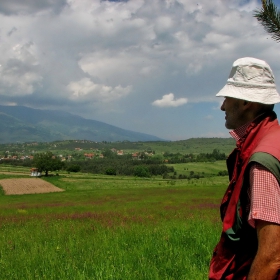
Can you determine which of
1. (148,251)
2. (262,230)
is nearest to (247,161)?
(262,230)

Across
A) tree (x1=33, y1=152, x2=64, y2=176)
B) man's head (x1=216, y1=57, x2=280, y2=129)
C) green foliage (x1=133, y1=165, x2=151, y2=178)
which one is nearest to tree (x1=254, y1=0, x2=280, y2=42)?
man's head (x1=216, y1=57, x2=280, y2=129)

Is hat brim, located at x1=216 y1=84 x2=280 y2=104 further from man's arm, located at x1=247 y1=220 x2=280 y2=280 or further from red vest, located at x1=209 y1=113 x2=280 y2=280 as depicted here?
man's arm, located at x1=247 y1=220 x2=280 y2=280

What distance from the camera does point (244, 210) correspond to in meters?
Answer: 2.05

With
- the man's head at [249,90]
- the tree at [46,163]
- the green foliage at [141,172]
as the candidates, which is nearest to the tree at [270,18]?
the man's head at [249,90]

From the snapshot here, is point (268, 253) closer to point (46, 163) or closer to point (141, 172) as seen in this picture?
point (46, 163)

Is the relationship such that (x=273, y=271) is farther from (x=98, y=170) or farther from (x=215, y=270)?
(x=98, y=170)

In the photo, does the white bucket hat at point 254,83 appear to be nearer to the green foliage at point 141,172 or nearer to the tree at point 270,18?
the tree at point 270,18

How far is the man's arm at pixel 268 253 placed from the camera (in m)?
1.87

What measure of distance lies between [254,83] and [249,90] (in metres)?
0.06

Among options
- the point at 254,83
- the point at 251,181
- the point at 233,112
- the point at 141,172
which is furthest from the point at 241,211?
the point at 141,172

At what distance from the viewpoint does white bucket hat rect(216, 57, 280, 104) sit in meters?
2.22

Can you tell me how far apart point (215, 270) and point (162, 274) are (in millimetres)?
2648

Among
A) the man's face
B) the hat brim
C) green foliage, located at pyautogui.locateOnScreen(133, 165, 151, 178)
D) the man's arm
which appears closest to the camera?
the man's arm

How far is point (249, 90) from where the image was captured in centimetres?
225
